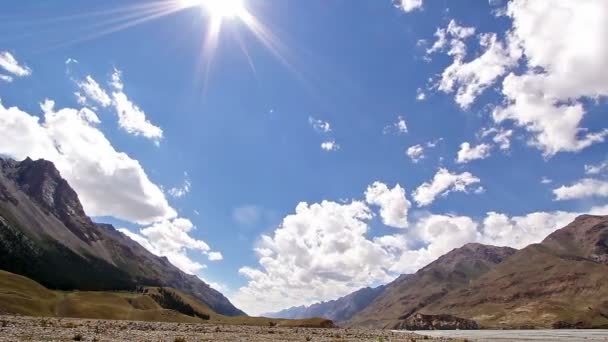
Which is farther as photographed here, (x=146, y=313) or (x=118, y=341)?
(x=146, y=313)

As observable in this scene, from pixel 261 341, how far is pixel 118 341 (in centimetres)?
1753

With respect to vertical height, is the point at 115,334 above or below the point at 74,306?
below

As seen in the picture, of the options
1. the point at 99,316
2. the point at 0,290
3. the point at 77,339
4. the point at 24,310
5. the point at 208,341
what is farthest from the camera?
the point at 99,316

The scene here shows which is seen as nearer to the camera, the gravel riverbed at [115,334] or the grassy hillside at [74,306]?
the gravel riverbed at [115,334]

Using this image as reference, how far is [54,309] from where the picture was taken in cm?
14838

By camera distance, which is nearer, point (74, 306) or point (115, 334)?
point (115, 334)

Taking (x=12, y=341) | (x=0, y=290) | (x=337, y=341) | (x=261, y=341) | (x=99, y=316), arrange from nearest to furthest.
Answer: (x=12, y=341), (x=261, y=341), (x=337, y=341), (x=0, y=290), (x=99, y=316)

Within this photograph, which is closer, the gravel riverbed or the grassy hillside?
the gravel riverbed

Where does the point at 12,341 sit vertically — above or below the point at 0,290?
below

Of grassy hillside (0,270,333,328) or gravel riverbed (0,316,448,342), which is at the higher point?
grassy hillside (0,270,333,328)

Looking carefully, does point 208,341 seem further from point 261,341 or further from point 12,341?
point 12,341

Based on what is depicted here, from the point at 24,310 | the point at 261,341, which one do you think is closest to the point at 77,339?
the point at 261,341

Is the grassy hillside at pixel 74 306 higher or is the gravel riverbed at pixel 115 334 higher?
the grassy hillside at pixel 74 306

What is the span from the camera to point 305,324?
567 feet
